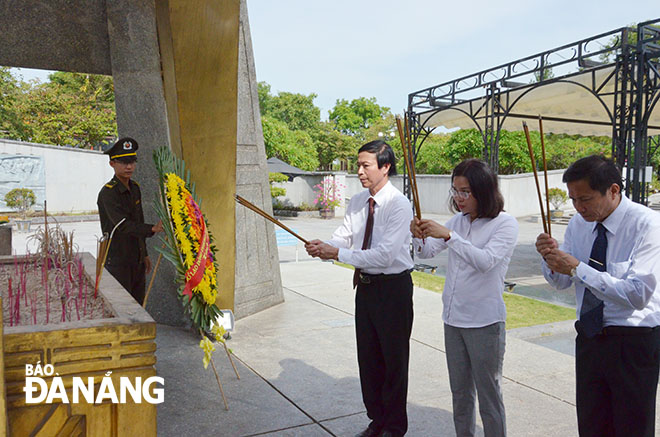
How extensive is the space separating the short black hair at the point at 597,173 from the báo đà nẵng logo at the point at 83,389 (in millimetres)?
1676

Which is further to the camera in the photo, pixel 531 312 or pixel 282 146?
pixel 282 146

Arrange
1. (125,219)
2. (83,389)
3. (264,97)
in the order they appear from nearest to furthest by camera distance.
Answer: (83,389)
(125,219)
(264,97)

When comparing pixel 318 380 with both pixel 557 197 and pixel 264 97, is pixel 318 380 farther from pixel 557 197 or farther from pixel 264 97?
pixel 264 97

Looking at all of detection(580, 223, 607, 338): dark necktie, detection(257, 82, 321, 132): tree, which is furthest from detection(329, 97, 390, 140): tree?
detection(580, 223, 607, 338): dark necktie

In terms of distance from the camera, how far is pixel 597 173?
1.92 m

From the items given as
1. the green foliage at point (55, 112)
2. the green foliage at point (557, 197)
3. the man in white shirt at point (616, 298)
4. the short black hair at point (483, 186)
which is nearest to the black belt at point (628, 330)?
the man in white shirt at point (616, 298)

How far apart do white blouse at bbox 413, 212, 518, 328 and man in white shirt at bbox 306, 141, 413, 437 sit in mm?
375

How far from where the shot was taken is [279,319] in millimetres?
5559

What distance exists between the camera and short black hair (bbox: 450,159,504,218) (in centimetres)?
237

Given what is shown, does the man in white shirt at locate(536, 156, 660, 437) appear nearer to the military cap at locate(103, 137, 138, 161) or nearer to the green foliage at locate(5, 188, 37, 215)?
the military cap at locate(103, 137, 138, 161)

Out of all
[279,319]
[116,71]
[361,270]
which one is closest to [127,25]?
[116,71]

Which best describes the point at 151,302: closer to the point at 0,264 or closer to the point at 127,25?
the point at 0,264

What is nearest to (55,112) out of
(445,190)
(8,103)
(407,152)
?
(8,103)

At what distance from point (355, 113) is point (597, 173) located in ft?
171
